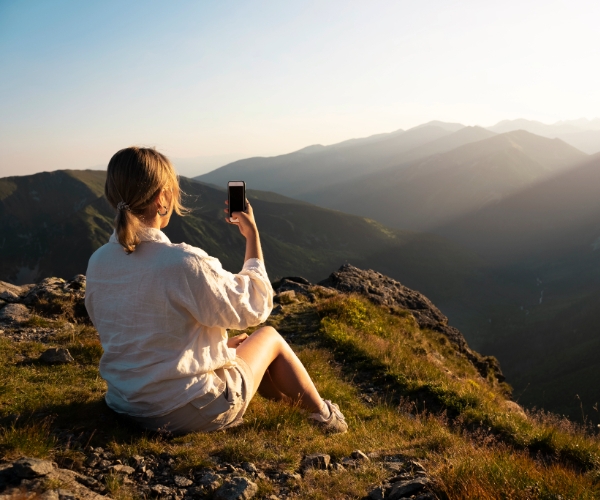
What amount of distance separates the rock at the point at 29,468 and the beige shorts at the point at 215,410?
1.03 meters

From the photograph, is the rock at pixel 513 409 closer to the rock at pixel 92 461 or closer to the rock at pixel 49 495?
the rock at pixel 92 461

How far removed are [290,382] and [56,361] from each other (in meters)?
3.89

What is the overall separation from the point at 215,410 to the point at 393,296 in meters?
15.8

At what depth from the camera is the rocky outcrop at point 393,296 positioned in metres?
16.6

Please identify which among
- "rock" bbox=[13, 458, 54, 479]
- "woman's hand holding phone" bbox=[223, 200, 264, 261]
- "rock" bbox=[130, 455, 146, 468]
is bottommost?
"rock" bbox=[130, 455, 146, 468]

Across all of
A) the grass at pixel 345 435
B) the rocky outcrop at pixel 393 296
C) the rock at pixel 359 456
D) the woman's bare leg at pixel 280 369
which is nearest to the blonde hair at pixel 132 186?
the woman's bare leg at pixel 280 369

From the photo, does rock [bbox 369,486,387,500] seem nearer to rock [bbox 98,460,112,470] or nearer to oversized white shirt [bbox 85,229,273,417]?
oversized white shirt [bbox 85,229,273,417]

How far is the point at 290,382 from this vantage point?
4660mm

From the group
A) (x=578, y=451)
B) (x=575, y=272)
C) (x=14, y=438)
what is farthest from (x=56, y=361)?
(x=575, y=272)

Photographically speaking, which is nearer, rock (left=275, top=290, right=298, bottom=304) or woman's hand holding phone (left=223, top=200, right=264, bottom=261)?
woman's hand holding phone (left=223, top=200, right=264, bottom=261)

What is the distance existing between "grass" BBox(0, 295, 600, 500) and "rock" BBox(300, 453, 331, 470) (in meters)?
0.11

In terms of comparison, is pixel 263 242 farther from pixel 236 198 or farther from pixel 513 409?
pixel 236 198

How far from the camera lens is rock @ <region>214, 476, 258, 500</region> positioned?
322 centimetres

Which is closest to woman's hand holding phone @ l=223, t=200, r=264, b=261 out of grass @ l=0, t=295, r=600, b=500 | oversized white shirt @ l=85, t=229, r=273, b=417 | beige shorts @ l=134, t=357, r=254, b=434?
oversized white shirt @ l=85, t=229, r=273, b=417
